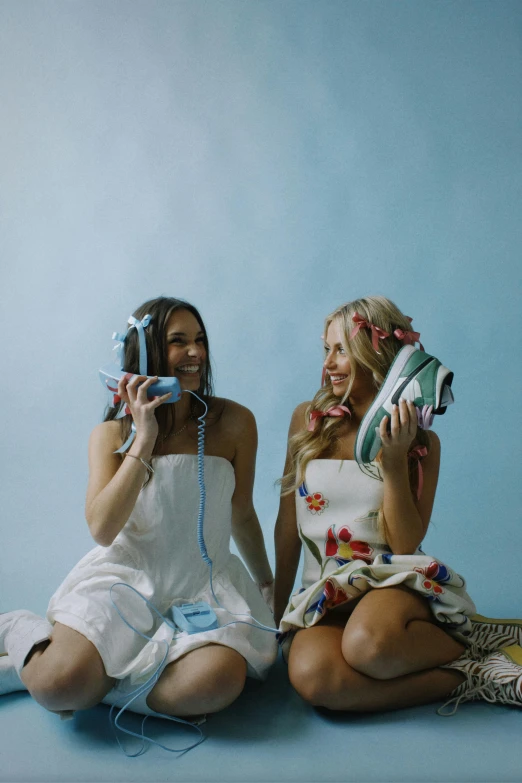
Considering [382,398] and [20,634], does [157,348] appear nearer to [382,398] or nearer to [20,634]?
[382,398]

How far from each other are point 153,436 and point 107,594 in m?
0.43

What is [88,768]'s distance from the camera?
1.88 metres

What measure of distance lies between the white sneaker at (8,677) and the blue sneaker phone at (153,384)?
80 centimetres

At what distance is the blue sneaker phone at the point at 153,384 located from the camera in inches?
89.0

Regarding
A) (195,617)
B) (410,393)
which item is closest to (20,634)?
(195,617)

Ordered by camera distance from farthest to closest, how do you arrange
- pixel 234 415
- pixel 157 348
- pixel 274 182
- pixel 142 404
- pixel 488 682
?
pixel 274 182
pixel 234 415
pixel 157 348
pixel 142 404
pixel 488 682

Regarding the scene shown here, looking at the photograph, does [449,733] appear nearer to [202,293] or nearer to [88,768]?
[88,768]

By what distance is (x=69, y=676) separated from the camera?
77.3 inches

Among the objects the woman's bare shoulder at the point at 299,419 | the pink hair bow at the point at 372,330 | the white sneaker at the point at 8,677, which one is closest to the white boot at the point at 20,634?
the white sneaker at the point at 8,677

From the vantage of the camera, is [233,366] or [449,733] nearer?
[449,733]

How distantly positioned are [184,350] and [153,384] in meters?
0.16

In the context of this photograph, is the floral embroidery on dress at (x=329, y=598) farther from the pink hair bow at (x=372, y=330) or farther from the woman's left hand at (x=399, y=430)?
the pink hair bow at (x=372, y=330)

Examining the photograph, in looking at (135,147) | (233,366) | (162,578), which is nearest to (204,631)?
(162,578)

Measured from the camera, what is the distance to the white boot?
212 cm
